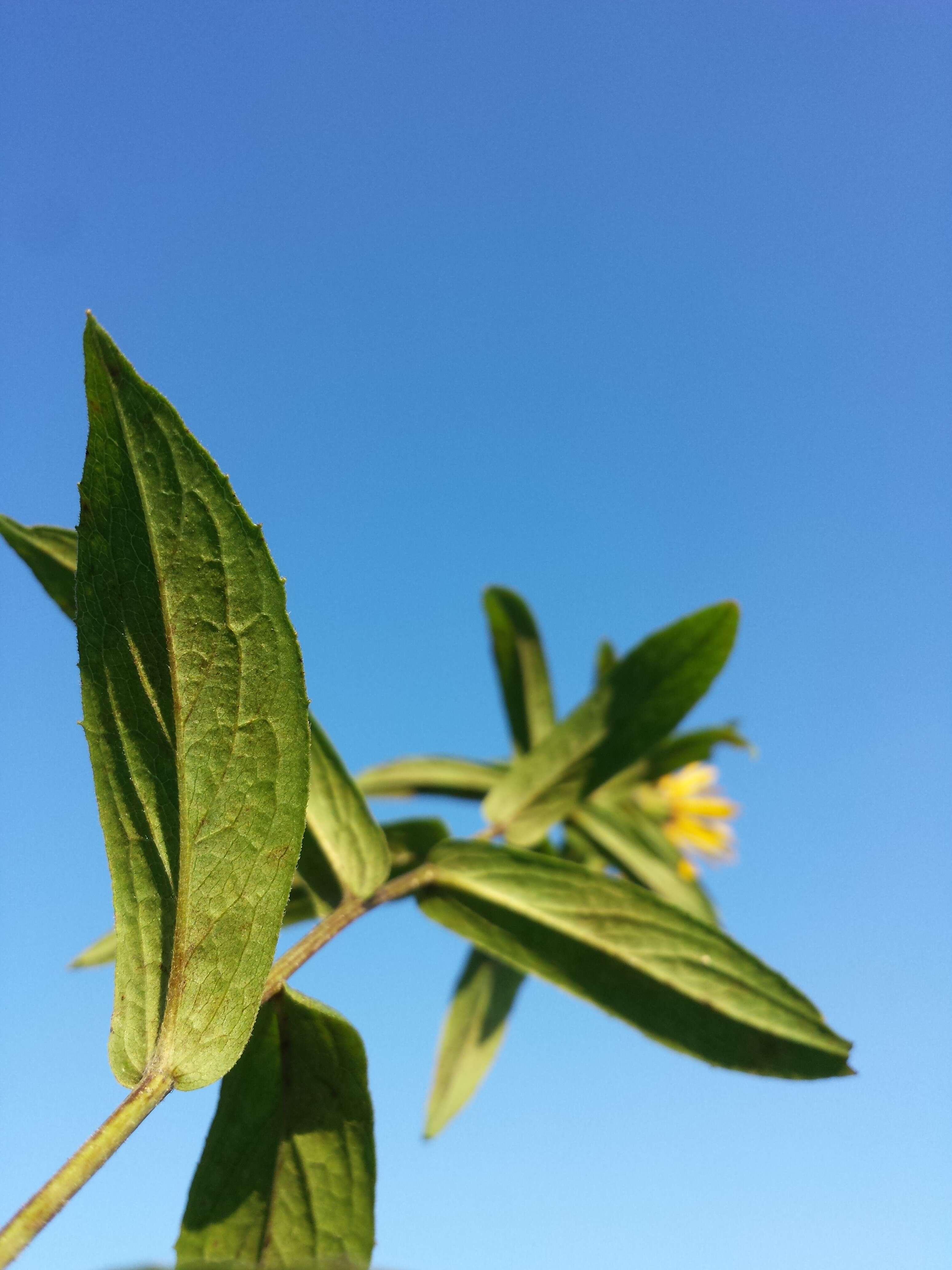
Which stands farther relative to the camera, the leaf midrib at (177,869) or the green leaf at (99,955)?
the green leaf at (99,955)

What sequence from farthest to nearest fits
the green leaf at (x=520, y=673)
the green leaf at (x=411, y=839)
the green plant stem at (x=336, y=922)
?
the green leaf at (x=520, y=673) < the green leaf at (x=411, y=839) < the green plant stem at (x=336, y=922)

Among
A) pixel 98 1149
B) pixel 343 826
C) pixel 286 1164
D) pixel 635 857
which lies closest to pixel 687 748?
pixel 635 857

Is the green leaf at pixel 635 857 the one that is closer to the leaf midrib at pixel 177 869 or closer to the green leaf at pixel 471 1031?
the green leaf at pixel 471 1031

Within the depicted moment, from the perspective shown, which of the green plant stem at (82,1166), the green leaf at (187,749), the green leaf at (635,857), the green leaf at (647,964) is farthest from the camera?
the green leaf at (635,857)

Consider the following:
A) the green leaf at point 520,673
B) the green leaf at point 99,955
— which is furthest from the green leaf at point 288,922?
the green leaf at point 520,673

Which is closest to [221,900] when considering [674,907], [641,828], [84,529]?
[84,529]

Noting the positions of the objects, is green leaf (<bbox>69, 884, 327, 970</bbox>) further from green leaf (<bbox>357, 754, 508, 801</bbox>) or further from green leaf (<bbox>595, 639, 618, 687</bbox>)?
green leaf (<bbox>595, 639, 618, 687</bbox>)

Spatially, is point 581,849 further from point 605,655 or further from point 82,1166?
point 82,1166
